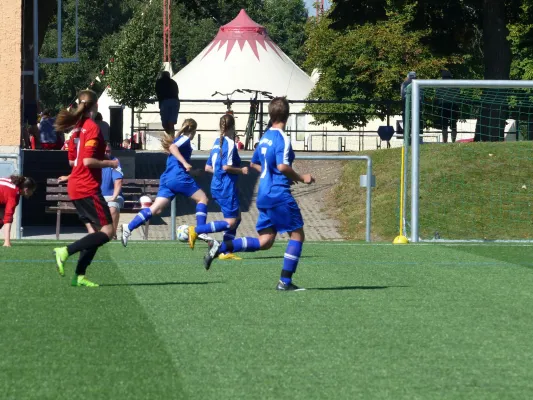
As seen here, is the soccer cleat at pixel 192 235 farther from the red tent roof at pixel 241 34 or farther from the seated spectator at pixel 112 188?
the red tent roof at pixel 241 34

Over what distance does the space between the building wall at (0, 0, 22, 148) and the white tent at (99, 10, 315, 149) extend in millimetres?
38252

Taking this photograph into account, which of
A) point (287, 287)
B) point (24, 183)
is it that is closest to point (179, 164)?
point (24, 183)

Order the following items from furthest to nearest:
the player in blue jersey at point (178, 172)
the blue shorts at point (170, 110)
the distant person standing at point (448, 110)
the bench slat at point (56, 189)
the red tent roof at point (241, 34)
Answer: the red tent roof at point (241, 34) → the distant person standing at point (448, 110) → the blue shorts at point (170, 110) → the bench slat at point (56, 189) → the player in blue jersey at point (178, 172)

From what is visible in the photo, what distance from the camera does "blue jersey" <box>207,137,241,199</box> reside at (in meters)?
14.1

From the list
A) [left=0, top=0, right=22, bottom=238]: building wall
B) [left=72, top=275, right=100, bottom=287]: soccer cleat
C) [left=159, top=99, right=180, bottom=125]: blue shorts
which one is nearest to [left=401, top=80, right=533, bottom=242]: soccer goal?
[left=159, top=99, right=180, bottom=125]: blue shorts

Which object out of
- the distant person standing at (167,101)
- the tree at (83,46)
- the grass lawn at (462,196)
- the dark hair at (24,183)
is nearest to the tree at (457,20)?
the grass lawn at (462,196)

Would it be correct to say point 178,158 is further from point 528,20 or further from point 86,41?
point 86,41

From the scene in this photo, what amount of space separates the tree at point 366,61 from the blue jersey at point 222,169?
35.7m

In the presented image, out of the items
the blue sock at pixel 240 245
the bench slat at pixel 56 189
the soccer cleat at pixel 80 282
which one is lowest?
the soccer cleat at pixel 80 282

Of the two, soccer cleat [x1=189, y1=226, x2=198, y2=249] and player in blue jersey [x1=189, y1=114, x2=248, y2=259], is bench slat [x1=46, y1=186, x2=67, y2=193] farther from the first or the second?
soccer cleat [x1=189, y1=226, x2=198, y2=249]

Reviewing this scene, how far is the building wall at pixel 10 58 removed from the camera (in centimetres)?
2036

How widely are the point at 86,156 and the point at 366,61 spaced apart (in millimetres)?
44285

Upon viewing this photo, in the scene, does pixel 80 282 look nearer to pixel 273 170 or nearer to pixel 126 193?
pixel 273 170

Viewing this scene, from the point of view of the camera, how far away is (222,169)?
1419 centimetres
